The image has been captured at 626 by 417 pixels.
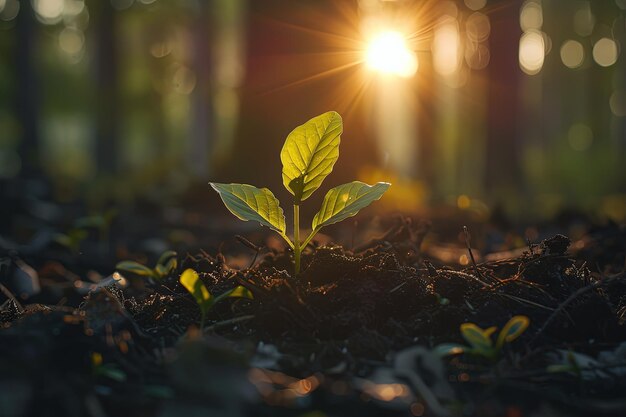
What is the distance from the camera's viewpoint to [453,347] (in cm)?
151

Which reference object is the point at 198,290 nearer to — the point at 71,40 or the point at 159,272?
the point at 159,272

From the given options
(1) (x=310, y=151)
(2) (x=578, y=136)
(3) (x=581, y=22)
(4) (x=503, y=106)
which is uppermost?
(3) (x=581, y=22)

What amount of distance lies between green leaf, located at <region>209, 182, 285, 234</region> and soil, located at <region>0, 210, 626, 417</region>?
0.18 meters

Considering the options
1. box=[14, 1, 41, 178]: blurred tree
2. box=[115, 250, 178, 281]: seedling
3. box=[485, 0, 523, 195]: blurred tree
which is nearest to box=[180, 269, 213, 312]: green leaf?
box=[115, 250, 178, 281]: seedling

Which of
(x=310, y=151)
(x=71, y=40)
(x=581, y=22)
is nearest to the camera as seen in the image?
(x=310, y=151)

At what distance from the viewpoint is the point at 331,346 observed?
5.38ft

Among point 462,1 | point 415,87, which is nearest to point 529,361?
point 462,1

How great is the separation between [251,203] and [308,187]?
177 mm

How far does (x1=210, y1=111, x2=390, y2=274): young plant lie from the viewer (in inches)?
71.4

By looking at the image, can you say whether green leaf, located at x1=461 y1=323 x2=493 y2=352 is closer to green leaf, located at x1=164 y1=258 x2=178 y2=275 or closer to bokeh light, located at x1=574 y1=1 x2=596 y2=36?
green leaf, located at x1=164 y1=258 x2=178 y2=275

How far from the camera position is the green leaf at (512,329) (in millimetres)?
1504

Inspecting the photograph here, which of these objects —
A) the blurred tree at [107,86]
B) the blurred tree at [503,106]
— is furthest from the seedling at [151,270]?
the blurred tree at [107,86]

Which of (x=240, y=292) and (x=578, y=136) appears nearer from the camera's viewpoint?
(x=240, y=292)

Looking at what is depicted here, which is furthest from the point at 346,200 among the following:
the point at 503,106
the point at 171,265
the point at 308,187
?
the point at 503,106
